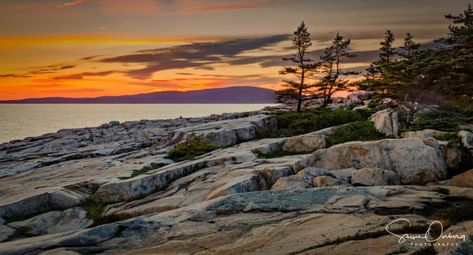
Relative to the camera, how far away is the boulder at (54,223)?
17.3 metres

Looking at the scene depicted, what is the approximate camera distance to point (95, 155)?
33.8 metres

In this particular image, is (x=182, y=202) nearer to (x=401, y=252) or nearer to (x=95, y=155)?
(x=401, y=252)

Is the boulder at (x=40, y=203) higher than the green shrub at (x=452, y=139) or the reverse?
the reverse

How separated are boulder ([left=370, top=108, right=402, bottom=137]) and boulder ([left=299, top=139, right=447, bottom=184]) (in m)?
8.04

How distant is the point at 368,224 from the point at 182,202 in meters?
9.08

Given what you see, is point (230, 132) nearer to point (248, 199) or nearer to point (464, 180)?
point (248, 199)

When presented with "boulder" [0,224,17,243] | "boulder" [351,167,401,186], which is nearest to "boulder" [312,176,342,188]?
"boulder" [351,167,401,186]

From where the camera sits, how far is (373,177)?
15719 mm

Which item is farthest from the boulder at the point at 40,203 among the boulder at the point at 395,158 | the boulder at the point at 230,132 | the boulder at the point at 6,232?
the boulder at the point at 230,132

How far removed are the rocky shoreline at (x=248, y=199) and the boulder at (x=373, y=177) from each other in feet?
0.14

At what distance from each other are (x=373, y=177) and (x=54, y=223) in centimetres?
1430

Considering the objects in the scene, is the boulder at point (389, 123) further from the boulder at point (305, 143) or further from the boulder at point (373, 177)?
the boulder at point (373, 177)
